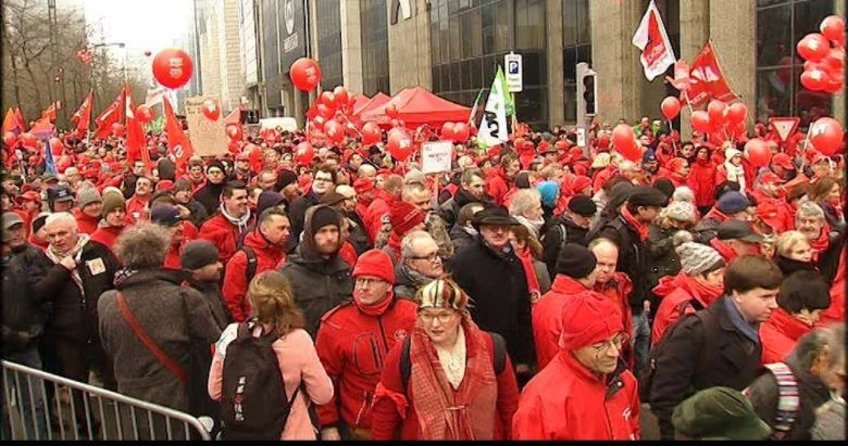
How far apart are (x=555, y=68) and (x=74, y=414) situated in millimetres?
27976

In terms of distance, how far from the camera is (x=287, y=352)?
4.23 metres

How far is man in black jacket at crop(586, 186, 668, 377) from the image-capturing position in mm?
6855

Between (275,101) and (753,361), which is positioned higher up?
(275,101)

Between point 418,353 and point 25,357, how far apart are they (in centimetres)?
316

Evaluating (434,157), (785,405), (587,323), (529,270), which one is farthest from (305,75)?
(785,405)

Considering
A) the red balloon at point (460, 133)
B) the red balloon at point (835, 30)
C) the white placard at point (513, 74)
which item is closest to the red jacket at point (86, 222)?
the red balloon at point (835, 30)

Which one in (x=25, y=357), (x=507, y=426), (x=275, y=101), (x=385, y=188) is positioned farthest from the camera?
(x=275, y=101)

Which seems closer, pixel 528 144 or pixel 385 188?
pixel 385 188

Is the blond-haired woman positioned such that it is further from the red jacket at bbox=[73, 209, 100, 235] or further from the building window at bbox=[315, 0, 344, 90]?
the building window at bbox=[315, 0, 344, 90]

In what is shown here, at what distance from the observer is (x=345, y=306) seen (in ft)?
15.6

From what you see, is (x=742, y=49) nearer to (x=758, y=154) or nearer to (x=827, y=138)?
(x=758, y=154)

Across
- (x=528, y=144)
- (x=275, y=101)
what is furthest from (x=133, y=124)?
(x=275, y=101)

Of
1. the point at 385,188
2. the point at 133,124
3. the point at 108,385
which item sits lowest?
the point at 108,385

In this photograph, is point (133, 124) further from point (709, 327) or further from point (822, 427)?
point (822, 427)
